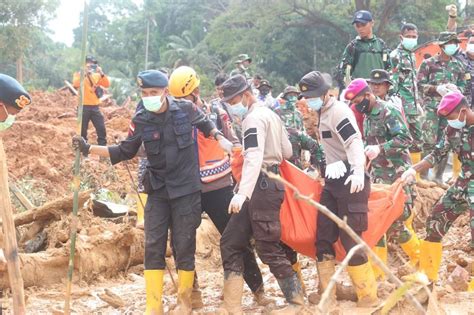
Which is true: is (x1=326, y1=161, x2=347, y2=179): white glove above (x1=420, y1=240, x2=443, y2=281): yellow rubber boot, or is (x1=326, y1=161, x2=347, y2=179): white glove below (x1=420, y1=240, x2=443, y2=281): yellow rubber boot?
above

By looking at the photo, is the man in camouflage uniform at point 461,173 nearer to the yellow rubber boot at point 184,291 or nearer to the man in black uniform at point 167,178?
the man in black uniform at point 167,178

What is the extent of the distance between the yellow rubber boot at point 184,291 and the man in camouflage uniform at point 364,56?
146 inches

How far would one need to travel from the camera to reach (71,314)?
6.38 meters

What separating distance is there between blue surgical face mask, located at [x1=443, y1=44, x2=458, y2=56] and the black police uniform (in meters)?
4.62

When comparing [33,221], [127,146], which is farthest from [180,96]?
[33,221]

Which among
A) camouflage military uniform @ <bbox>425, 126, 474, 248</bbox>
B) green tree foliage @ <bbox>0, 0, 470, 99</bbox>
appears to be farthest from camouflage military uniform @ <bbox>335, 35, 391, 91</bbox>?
green tree foliage @ <bbox>0, 0, 470, 99</bbox>

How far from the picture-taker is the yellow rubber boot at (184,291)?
5938 millimetres

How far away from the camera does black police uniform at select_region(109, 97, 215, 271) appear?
19.1 feet

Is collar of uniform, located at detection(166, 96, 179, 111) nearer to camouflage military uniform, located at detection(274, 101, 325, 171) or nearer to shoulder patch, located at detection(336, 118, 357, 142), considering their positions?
shoulder patch, located at detection(336, 118, 357, 142)

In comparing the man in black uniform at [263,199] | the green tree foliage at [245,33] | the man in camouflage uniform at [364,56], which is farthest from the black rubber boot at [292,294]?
the green tree foliage at [245,33]

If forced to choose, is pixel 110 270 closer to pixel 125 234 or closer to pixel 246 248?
pixel 125 234

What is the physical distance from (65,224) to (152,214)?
240cm

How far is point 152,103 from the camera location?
18.6 feet


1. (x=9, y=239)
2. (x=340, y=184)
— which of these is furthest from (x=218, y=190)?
(x=9, y=239)
